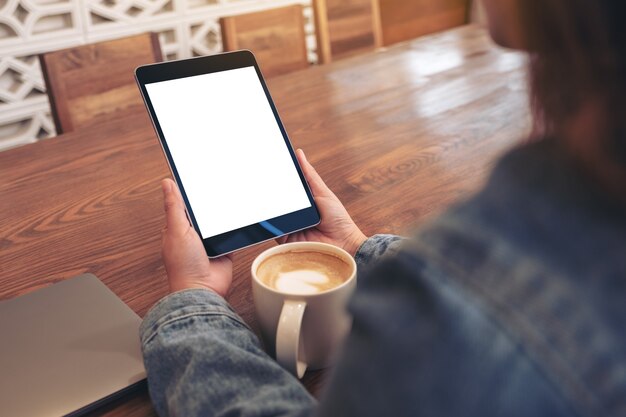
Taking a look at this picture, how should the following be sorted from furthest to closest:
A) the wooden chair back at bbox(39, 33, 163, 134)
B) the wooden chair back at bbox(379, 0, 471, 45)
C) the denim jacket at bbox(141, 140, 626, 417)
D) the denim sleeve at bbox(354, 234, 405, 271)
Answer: the wooden chair back at bbox(379, 0, 471, 45) → the wooden chair back at bbox(39, 33, 163, 134) → the denim sleeve at bbox(354, 234, 405, 271) → the denim jacket at bbox(141, 140, 626, 417)

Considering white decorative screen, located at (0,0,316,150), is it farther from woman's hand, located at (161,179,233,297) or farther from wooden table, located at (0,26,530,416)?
woman's hand, located at (161,179,233,297)

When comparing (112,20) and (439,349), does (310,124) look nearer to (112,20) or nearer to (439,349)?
(439,349)

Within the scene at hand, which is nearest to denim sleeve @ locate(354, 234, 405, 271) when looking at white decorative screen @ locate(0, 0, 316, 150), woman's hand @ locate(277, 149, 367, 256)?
woman's hand @ locate(277, 149, 367, 256)

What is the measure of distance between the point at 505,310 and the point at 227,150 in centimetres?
48

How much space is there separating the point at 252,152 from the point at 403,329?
0.46m

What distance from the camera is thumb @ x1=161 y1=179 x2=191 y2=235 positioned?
65 cm

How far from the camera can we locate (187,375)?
473mm

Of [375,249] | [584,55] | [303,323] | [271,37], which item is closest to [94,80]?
[271,37]

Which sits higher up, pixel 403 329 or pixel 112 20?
pixel 403 329

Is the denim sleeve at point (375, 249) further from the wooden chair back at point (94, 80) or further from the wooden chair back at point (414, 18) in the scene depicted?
the wooden chair back at point (414, 18)

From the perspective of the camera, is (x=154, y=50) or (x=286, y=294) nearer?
(x=286, y=294)

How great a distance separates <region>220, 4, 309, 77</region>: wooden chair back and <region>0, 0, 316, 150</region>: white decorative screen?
57cm

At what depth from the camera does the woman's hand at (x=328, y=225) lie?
721 millimetres

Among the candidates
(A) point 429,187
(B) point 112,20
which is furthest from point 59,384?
(B) point 112,20
